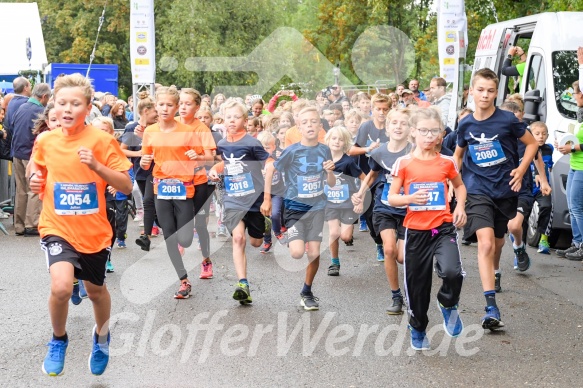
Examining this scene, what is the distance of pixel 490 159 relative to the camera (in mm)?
8031

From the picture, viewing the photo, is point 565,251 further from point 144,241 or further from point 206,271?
point 144,241

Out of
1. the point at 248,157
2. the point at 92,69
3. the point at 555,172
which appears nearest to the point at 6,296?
the point at 248,157

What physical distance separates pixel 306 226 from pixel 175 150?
143cm

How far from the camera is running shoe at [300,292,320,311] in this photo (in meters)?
8.23

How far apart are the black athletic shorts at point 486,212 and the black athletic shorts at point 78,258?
3.18 meters

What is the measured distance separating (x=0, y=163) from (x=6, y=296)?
7130mm

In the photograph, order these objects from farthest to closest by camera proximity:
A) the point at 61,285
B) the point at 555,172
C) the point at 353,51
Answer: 1. the point at 353,51
2. the point at 555,172
3. the point at 61,285

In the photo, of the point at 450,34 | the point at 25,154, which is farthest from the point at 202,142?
the point at 450,34

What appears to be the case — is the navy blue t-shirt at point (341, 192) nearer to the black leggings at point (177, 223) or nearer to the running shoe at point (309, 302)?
the black leggings at point (177, 223)

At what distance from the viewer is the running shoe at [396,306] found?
26.5 feet

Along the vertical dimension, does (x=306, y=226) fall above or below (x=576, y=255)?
above

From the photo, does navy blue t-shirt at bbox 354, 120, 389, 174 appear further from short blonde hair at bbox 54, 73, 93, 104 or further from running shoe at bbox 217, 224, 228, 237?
short blonde hair at bbox 54, 73, 93, 104

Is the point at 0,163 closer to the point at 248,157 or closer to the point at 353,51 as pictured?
the point at 248,157

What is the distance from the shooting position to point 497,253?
28.5 ft
